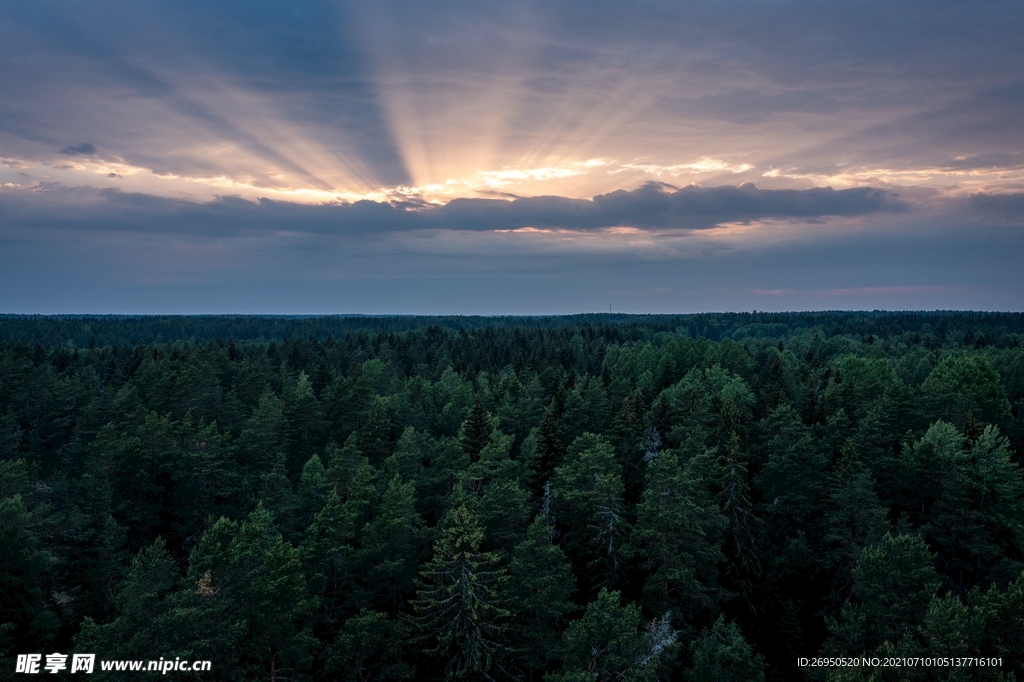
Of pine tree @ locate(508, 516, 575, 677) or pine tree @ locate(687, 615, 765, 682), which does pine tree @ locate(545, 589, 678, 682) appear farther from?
pine tree @ locate(508, 516, 575, 677)

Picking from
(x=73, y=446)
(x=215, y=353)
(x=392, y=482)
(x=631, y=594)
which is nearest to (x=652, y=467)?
(x=631, y=594)

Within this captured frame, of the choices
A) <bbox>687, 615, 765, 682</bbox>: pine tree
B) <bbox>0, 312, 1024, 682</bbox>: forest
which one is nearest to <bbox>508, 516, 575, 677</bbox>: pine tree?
<bbox>0, 312, 1024, 682</bbox>: forest

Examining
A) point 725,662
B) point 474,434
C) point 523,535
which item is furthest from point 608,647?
point 474,434

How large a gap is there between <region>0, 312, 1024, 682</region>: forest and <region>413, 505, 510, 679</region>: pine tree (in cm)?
20

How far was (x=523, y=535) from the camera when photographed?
38.2 metres

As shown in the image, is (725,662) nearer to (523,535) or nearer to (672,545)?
(672,545)

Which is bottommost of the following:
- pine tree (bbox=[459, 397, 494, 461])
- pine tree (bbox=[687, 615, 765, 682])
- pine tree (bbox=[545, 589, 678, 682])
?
pine tree (bbox=[687, 615, 765, 682])

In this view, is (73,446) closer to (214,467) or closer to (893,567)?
(214,467)

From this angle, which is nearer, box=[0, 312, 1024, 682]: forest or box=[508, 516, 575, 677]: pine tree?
box=[0, 312, 1024, 682]: forest

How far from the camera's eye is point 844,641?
32.8m

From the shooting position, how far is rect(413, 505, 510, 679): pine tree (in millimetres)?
30219

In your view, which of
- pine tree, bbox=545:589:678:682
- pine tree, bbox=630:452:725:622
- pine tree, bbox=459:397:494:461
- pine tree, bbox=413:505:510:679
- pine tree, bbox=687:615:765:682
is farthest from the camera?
pine tree, bbox=459:397:494:461

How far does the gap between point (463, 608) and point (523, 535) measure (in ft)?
27.6

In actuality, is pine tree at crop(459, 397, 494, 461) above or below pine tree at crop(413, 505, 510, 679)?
above
